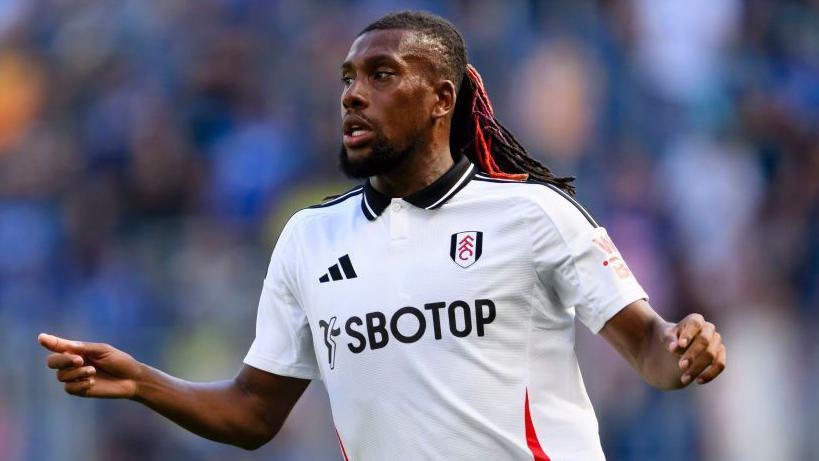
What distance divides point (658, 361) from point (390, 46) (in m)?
1.38

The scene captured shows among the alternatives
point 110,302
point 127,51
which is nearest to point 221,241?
point 110,302

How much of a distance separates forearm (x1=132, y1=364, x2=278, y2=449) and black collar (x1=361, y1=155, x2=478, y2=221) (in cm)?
81

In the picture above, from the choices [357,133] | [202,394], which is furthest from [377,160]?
[202,394]

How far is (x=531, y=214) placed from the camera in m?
4.56

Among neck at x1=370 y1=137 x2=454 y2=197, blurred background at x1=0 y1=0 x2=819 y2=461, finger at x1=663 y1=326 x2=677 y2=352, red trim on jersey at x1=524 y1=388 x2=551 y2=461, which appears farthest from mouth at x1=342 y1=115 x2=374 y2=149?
blurred background at x1=0 y1=0 x2=819 y2=461

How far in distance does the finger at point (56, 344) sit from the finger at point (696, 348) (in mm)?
1855

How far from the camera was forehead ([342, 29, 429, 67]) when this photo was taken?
4.79m

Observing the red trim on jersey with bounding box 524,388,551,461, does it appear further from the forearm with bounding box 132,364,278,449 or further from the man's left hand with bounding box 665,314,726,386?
the forearm with bounding box 132,364,278,449

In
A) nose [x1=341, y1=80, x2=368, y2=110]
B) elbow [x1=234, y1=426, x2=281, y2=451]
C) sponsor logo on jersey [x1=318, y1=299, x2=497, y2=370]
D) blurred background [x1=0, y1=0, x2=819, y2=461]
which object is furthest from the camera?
blurred background [x1=0, y1=0, x2=819, y2=461]

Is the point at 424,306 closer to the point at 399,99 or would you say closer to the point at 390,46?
the point at 399,99

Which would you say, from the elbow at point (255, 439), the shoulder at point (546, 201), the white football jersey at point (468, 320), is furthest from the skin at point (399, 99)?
the elbow at point (255, 439)

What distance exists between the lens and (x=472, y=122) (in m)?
5.09

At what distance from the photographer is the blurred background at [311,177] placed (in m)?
9.11

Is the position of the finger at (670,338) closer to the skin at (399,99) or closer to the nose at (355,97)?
the skin at (399,99)
